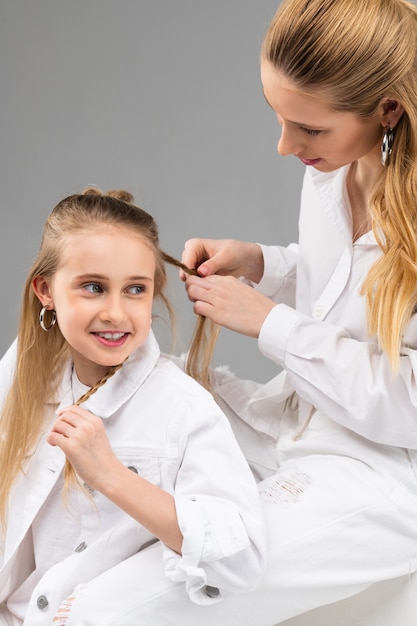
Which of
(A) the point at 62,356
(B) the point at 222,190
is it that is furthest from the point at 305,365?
(B) the point at 222,190

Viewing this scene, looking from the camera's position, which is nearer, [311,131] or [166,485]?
[166,485]

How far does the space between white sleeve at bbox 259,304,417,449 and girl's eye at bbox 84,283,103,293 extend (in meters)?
0.33

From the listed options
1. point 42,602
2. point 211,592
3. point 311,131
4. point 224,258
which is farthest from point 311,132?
point 42,602

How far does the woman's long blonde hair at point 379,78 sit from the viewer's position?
2092 millimetres

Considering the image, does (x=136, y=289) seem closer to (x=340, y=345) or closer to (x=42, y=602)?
(x=340, y=345)

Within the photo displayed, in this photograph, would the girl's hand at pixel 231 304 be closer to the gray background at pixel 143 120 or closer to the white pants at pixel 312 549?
the white pants at pixel 312 549

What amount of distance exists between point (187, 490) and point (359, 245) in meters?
0.63

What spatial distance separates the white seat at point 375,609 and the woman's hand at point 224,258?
0.68m

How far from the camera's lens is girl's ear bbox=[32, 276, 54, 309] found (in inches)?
86.4

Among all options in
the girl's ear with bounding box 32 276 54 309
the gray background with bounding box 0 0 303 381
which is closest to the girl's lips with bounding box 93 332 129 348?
the girl's ear with bounding box 32 276 54 309

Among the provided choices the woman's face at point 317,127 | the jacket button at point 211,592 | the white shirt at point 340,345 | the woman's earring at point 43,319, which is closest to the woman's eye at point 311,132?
the woman's face at point 317,127

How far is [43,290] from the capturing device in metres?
2.21

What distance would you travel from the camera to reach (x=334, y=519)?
7.01ft

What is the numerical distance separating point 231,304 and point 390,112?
45 cm
